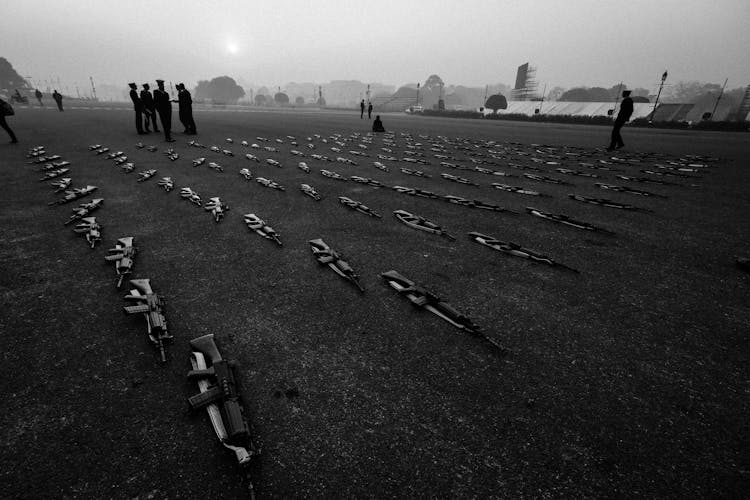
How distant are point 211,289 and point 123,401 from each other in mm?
1680

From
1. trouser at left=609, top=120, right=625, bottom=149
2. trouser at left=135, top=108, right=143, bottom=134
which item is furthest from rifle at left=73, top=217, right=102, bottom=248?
trouser at left=609, top=120, right=625, bottom=149

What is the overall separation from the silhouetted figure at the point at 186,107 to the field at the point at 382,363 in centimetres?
1281

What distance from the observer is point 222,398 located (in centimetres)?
254

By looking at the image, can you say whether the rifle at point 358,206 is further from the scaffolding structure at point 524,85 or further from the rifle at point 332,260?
the scaffolding structure at point 524,85

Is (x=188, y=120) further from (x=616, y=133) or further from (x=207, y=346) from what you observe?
(x=616, y=133)

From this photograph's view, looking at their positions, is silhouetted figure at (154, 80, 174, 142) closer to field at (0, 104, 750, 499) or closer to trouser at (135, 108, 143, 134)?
trouser at (135, 108, 143, 134)

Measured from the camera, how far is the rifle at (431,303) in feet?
11.2

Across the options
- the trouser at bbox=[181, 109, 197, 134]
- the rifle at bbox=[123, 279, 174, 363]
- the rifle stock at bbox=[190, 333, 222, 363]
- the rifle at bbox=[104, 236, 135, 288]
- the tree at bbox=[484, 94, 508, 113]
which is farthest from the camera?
the tree at bbox=[484, 94, 508, 113]

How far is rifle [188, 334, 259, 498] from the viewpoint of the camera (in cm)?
217

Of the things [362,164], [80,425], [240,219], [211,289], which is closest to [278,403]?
[80,425]

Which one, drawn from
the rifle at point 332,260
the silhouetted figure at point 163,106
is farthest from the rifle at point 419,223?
the silhouetted figure at point 163,106

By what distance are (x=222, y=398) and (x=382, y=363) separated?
1.29m

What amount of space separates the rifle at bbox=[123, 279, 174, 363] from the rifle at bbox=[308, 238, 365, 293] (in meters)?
1.97

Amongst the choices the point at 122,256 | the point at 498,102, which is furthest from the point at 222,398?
the point at 498,102
